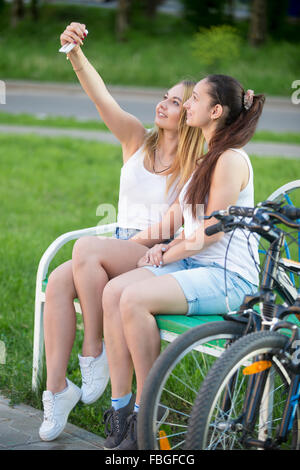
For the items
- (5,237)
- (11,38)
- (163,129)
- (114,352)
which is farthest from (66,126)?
(11,38)

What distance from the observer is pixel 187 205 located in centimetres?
304

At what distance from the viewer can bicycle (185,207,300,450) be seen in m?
2.23

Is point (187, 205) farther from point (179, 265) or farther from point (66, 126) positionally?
point (66, 126)

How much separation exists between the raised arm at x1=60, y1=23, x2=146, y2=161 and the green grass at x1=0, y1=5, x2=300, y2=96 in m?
15.5

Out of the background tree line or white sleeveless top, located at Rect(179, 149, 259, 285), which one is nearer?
white sleeveless top, located at Rect(179, 149, 259, 285)

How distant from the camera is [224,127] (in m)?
3.04

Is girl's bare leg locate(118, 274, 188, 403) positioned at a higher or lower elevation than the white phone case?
lower

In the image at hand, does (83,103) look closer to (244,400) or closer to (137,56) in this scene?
(137,56)

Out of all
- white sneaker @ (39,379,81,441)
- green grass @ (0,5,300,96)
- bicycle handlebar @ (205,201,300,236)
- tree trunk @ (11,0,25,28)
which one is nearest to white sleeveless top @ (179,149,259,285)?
bicycle handlebar @ (205,201,300,236)

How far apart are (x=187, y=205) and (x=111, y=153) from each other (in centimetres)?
625

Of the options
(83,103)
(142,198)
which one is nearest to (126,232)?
(142,198)

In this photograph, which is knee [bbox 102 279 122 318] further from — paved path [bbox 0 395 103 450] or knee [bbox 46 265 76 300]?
paved path [bbox 0 395 103 450]

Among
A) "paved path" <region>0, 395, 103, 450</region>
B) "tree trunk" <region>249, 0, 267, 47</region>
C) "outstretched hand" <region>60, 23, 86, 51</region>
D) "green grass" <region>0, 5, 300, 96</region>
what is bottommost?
"paved path" <region>0, 395, 103, 450</region>

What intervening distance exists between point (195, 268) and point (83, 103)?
45.6ft
